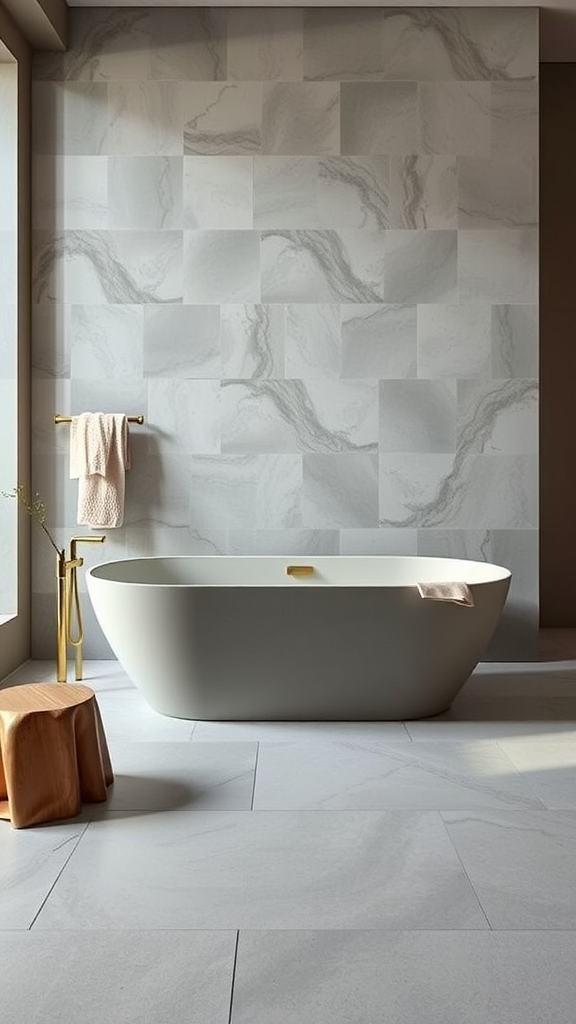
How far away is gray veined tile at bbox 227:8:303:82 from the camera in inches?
188

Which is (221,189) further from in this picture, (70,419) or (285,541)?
(285,541)

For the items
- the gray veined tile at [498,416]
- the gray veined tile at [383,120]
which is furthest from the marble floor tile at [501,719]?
the gray veined tile at [383,120]

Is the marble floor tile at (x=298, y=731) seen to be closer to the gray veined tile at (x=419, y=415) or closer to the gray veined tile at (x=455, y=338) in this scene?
the gray veined tile at (x=419, y=415)

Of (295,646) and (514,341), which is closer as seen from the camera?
(295,646)

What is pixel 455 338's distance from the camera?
15.9 ft

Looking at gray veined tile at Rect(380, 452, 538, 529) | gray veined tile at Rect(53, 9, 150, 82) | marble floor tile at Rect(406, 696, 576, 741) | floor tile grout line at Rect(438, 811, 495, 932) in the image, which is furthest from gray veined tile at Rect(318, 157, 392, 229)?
floor tile grout line at Rect(438, 811, 495, 932)

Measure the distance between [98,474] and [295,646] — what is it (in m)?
1.55

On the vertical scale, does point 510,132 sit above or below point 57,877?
above

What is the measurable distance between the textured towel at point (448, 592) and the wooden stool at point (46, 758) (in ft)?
4.30

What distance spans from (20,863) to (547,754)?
68.5 inches

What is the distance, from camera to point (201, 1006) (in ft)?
5.82

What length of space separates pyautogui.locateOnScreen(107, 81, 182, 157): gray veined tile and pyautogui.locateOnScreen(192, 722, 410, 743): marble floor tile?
273 centimetres

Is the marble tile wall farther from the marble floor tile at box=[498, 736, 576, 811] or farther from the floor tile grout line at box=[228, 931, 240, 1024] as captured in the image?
the floor tile grout line at box=[228, 931, 240, 1024]

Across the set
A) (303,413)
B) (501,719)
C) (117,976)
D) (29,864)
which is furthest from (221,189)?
(117,976)
